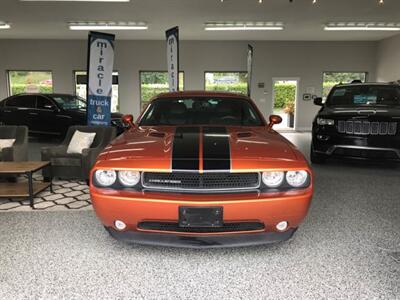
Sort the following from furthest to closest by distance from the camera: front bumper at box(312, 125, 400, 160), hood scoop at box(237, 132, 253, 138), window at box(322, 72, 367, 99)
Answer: window at box(322, 72, 367, 99)
front bumper at box(312, 125, 400, 160)
hood scoop at box(237, 132, 253, 138)

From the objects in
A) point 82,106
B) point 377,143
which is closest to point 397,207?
point 377,143

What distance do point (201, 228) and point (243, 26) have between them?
8.56 m

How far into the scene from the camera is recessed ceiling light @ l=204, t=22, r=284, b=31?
31.0 feet

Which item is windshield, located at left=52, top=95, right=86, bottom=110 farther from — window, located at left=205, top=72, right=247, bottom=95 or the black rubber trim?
the black rubber trim

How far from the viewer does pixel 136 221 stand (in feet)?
7.59

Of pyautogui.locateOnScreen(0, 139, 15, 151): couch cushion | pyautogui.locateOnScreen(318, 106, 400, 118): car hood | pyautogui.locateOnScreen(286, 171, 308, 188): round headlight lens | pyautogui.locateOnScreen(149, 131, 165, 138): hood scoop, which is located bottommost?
pyautogui.locateOnScreen(0, 139, 15, 151): couch cushion

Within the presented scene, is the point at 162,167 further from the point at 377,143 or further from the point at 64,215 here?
the point at 377,143

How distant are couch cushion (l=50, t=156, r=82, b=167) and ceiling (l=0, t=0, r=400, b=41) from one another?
404cm

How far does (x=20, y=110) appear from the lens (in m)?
9.47

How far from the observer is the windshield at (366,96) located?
5966 millimetres

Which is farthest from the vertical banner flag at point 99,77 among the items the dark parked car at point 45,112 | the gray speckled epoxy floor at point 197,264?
the dark parked car at point 45,112

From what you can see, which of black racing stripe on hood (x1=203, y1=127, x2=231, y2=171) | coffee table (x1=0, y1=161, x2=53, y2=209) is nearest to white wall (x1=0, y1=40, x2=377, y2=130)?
coffee table (x1=0, y1=161, x2=53, y2=209)

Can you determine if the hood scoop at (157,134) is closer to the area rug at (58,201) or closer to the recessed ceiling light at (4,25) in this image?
the area rug at (58,201)

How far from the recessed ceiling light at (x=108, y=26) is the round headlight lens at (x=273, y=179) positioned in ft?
27.0
